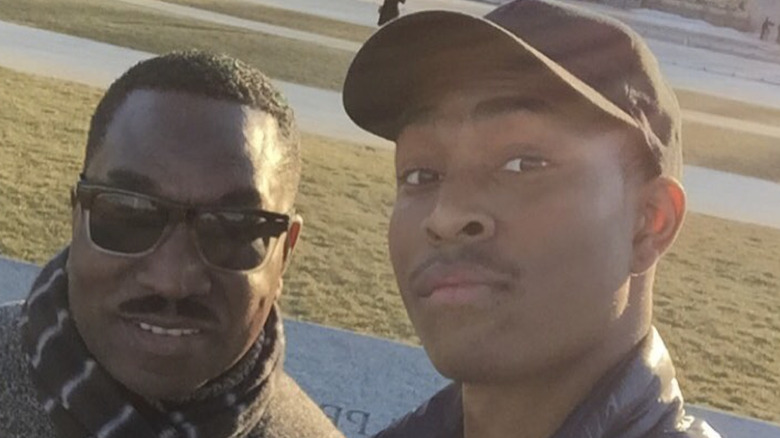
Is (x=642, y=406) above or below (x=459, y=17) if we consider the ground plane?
below

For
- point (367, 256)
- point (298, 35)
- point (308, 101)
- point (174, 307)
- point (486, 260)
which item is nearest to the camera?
point (486, 260)

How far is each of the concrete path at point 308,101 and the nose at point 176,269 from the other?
776 cm

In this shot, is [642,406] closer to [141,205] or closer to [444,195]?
[444,195]

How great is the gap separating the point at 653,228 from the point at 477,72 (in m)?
0.33

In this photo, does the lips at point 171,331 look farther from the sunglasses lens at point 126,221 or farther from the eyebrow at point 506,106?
the eyebrow at point 506,106

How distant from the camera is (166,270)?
2129mm

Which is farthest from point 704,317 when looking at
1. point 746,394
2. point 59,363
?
point 59,363

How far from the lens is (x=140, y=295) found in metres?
2.12

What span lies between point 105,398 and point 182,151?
45 centimetres

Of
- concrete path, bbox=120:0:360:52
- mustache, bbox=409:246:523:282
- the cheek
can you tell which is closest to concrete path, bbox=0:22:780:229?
concrete path, bbox=120:0:360:52

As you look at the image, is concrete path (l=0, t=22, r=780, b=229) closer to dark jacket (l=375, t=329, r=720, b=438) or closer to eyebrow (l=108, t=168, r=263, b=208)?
eyebrow (l=108, t=168, r=263, b=208)

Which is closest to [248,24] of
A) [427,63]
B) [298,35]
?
[298,35]

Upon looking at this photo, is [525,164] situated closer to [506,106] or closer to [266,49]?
[506,106]

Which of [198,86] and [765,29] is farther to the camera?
[765,29]
